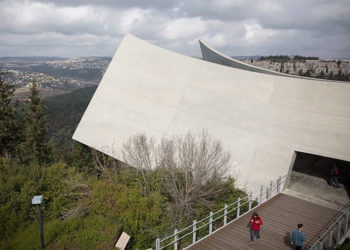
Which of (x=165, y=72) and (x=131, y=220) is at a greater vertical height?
(x=165, y=72)

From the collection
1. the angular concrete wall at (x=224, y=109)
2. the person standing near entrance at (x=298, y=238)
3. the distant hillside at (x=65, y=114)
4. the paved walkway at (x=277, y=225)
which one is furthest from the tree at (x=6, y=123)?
the distant hillside at (x=65, y=114)

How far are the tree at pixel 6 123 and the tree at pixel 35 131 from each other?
38.8 inches

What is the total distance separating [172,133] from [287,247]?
27.0 feet

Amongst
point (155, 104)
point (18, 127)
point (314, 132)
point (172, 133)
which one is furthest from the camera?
point (18, 127)

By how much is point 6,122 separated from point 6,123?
0.08m

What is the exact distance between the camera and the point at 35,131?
23.0 metres

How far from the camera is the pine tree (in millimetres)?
22828

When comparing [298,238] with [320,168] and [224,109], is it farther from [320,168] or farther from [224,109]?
[320,168]

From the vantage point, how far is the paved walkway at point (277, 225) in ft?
25.1

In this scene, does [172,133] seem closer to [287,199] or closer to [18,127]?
[287,199]

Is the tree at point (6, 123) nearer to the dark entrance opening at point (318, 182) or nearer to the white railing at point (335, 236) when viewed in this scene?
the dark entrance opening at point (318, 182)

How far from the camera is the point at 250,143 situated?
12.9 metres

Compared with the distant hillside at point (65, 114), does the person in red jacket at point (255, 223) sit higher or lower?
higher

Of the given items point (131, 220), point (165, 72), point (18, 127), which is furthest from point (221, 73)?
point (18, 127)
